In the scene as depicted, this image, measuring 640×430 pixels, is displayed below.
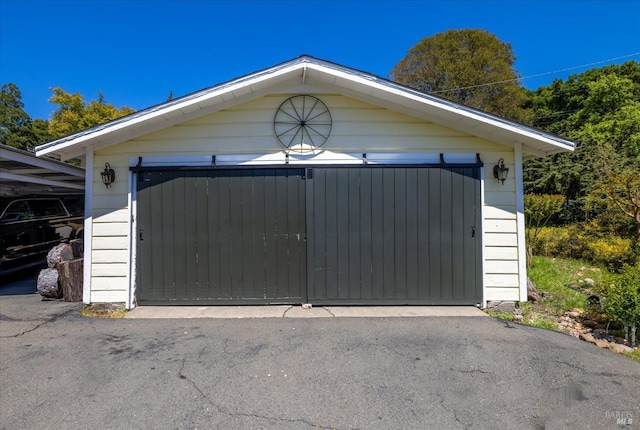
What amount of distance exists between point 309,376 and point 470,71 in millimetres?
18493

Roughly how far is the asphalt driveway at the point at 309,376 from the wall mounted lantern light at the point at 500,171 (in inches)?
78.7

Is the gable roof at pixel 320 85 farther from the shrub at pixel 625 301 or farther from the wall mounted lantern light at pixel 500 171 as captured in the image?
the shrub at pixel 625 301

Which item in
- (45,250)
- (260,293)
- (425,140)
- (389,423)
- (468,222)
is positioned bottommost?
(389,423)

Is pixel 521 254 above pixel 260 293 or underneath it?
above

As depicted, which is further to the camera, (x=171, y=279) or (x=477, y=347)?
(x=171, y=279)

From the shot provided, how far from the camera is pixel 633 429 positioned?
2.11 meters

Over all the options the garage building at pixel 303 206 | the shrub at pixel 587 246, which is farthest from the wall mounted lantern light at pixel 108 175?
the shrub at pixel 587 246

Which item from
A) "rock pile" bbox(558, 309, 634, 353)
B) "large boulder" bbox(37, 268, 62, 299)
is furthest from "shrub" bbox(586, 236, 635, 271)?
"large boulder" bbox(37, 268, 62, 299)

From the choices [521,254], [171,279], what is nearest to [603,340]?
[521,254]

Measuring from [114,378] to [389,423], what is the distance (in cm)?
234

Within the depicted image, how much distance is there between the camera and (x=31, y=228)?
6.62 meters

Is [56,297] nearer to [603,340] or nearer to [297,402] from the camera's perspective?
[297,402]

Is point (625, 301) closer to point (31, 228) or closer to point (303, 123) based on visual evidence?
point (303, 123)

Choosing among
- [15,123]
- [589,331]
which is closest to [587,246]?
[589,331]
